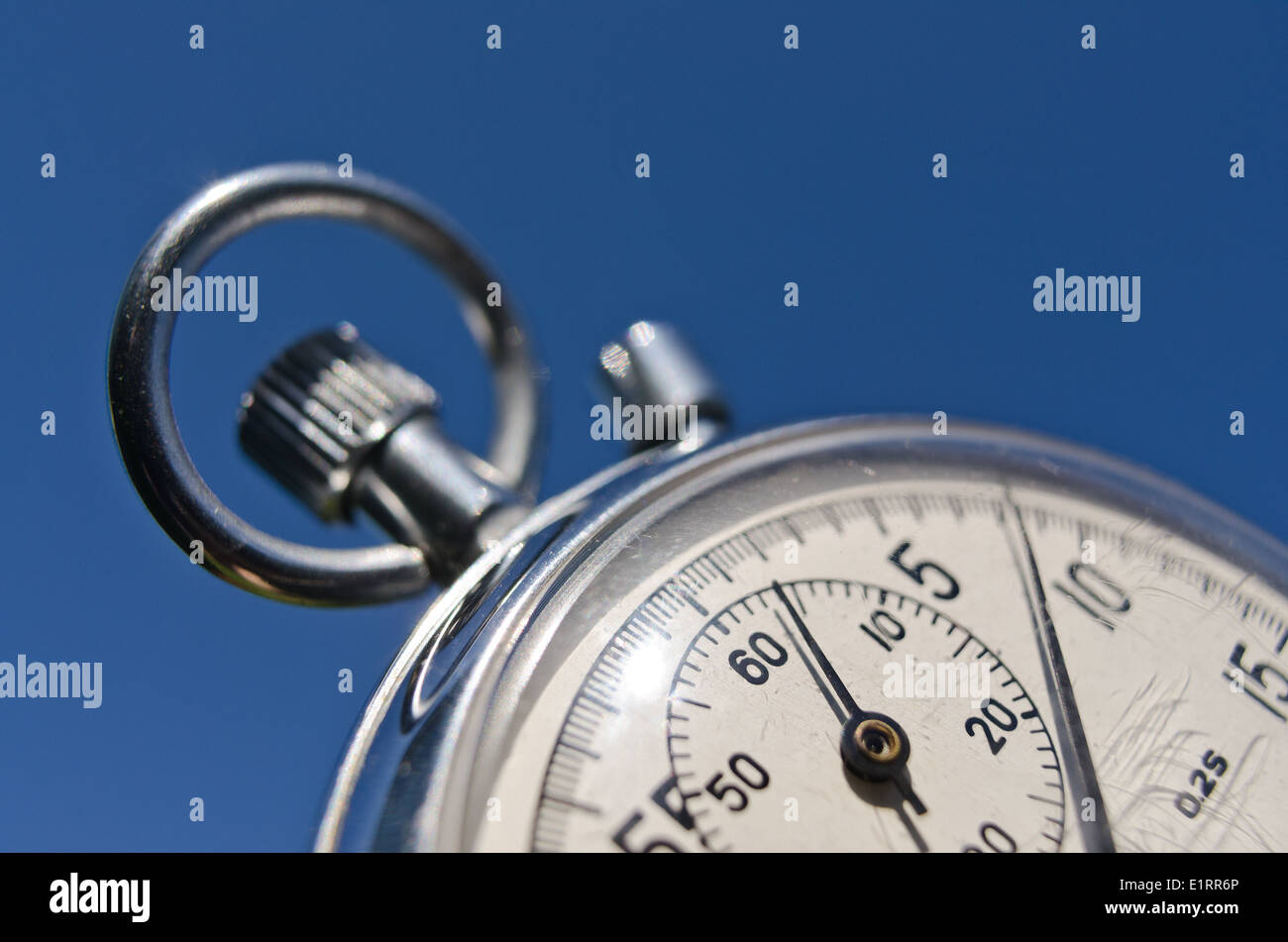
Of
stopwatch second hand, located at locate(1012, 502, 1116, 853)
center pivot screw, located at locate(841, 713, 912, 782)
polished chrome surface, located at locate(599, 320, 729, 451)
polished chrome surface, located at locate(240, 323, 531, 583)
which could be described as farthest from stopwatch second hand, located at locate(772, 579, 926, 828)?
polished chrome surface, located at locate(599, 320, 729, 451)

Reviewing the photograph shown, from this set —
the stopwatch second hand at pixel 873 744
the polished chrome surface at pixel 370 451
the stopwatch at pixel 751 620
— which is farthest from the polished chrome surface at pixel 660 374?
the stopwatch second hand at pixel 873 744

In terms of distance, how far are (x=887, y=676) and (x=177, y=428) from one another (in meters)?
0.70

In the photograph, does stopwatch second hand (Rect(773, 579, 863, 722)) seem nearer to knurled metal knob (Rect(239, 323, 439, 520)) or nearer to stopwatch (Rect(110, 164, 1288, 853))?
stopwatch (Rect(110, 164, 1288, 853))

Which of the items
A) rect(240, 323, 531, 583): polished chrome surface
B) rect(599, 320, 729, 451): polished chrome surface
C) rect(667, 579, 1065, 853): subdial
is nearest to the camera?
rect(667, 579, 1065, 853): subdial

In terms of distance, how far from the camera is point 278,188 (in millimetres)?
1243

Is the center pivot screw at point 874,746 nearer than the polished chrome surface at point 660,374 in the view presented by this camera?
Yes

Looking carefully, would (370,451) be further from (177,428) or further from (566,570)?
(566,570)

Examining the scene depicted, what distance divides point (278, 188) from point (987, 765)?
891 millimetres

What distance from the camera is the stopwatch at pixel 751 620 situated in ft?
2.90

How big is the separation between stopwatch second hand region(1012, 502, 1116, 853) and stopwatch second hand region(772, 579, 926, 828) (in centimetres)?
14

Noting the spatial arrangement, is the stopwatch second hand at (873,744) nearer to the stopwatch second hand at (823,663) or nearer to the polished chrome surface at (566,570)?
the stopwatch second hand at (823,663)

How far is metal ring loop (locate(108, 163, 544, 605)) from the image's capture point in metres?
1.11

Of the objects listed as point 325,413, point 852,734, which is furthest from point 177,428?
point 852,734
